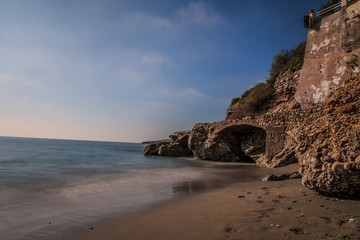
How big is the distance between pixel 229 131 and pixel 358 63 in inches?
342

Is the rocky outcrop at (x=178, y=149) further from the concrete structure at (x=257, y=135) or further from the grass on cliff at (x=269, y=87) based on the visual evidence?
the grass on cliff at (x=269, y=87)

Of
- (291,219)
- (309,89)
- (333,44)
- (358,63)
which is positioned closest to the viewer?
(291,219)

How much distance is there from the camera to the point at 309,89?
44.4ft

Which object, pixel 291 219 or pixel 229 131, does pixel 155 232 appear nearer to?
pixel 291 219

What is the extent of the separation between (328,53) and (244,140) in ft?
26.0

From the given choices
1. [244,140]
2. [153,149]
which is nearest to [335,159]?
[244,140]

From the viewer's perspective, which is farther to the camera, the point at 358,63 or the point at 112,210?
the point at 358,63

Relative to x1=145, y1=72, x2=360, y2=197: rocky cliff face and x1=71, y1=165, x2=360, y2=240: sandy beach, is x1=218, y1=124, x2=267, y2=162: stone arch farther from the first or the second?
x1=71, y1=165, x2=360, y2=240: sandy beach

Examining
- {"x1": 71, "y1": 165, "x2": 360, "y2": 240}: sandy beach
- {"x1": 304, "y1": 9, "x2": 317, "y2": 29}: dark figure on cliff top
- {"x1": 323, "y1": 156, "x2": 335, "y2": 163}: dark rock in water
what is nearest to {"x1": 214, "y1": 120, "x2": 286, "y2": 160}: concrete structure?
{"x1": 71, "y1": 165, "x2": 360, "y2": 240}: sandy beach

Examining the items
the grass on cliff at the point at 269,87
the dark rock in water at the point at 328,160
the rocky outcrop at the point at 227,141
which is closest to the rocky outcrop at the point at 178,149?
the rocky outcrop at the point at 227,141

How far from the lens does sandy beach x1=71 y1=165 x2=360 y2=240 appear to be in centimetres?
232

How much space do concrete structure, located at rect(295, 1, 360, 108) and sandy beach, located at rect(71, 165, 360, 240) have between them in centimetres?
1168

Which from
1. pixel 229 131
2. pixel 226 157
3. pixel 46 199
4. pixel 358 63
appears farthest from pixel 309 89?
pixel 46 199

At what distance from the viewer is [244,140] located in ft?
49.7
